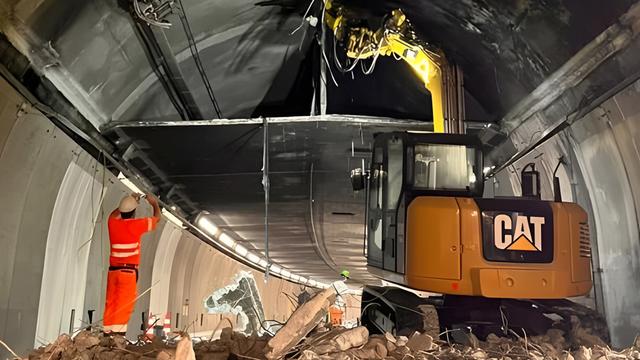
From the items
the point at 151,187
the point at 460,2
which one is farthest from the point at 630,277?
the point at 151,187

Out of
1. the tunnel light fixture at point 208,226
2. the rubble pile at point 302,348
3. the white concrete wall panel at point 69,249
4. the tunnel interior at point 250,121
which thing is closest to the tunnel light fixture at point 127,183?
the tunnel interior at point 250,121

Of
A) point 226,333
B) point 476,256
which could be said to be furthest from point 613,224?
point 226,333

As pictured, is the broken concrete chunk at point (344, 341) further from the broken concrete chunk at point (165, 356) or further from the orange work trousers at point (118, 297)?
the orange work trousers at point (118, 297)

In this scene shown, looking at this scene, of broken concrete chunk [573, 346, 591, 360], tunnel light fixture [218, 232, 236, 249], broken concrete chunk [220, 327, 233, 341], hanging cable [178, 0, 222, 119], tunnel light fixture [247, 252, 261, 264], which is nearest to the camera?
broken concrete chunk [220, 327, 233, 341]

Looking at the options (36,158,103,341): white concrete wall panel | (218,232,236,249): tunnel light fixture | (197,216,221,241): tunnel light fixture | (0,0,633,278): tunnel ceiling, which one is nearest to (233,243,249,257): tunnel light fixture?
(218,232,236,249): tunnel light fixture

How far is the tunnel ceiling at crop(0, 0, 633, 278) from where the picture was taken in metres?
4.23

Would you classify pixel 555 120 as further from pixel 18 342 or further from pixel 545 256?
pixel 18 342

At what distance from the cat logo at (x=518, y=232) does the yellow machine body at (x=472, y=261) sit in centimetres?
12

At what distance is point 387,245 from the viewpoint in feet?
15.5

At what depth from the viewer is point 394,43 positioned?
18.2 feet

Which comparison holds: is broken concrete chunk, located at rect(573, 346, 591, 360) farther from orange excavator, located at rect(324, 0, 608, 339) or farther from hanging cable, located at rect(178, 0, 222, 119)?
hanging cable, located at rect(178, 0, 222, 119)

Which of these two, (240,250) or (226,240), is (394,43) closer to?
(226,240)

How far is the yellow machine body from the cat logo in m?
0.12

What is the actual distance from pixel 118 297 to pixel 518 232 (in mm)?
3239
